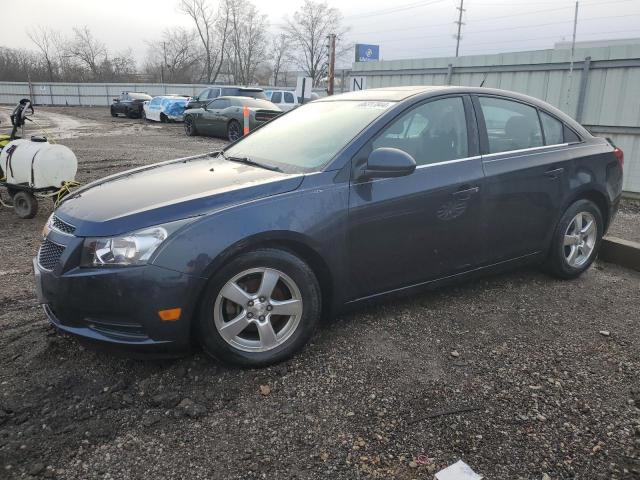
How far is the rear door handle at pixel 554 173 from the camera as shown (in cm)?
413

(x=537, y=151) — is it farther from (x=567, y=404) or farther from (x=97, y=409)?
(x=97, y=409)

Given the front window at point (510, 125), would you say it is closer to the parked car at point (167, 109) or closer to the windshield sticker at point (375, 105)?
the windshield sticker at point (375, 105)

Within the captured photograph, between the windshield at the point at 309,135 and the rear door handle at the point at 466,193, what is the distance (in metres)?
0.78

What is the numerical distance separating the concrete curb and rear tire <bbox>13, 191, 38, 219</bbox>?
6593 millimetres

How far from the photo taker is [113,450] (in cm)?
236

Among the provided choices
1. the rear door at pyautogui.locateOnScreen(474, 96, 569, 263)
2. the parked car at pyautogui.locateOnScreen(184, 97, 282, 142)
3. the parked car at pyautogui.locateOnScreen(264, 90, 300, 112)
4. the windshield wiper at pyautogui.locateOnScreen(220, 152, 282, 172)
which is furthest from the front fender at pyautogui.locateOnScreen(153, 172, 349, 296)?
the parked car at pyautogui.locateOnScreen(264, 90, 300, 112)

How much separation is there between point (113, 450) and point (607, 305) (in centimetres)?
370

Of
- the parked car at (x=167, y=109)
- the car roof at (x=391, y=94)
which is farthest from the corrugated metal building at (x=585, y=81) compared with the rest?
the parked car at (x=167, y=109)

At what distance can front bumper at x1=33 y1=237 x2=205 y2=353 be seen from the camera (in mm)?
2631

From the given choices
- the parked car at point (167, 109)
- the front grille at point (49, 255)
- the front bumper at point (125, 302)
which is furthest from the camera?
the parked car at point (167, 109)

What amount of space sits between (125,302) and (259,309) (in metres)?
0.72

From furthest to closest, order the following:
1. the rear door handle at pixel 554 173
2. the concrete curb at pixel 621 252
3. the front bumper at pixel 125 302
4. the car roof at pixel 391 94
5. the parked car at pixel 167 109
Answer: the parked car at pixel 167 109, the concrete curb at pixel 621 252, the rear door handle at pixel 554 173, the car roof at pixel 391 94, the front bumper at pixel 125 302

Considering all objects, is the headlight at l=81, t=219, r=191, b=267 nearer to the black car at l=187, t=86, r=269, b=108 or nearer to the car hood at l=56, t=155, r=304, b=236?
the car hood at l=56, t=155, r=304, b=236

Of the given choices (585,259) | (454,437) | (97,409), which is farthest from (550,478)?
(585,259)
